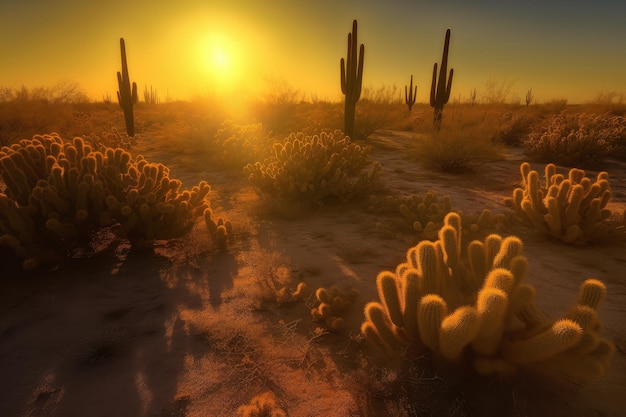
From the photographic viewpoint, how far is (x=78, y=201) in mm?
3156

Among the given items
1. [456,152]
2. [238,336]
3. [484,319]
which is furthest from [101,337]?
[456,152]

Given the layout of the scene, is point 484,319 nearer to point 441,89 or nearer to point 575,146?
point 575,146

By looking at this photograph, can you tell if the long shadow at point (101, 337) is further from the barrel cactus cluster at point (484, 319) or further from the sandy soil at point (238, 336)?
the barrel cactus cluster at point (484, 319)

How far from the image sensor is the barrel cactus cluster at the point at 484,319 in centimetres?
150

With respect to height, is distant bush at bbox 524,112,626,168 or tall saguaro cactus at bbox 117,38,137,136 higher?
tall saguaro cactus at bbox 117,38,137,136

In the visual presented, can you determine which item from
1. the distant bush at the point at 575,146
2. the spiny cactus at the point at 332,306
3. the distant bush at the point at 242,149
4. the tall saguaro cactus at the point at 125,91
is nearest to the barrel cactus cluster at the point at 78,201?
the spiny cactus at the point at 332,306

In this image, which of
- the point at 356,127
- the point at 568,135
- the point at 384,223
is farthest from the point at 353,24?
the point at 384,223

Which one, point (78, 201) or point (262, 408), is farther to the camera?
point (78, 201)

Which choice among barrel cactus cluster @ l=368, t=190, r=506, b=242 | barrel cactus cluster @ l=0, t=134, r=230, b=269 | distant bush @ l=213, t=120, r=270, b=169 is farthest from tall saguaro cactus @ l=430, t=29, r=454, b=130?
barrel cactus cluster @ l=0, t=134, r=230, b=269

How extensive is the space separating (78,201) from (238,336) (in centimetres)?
203

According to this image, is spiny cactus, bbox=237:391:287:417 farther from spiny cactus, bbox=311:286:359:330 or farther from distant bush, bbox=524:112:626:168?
distant bush, bbox=524:112:626:168

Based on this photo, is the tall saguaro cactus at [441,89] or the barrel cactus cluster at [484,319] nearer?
the barrel cactus cluster at [484,319]

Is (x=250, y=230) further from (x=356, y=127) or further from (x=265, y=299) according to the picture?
(x=356, y=127)

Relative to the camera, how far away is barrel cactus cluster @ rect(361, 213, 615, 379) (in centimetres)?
150
